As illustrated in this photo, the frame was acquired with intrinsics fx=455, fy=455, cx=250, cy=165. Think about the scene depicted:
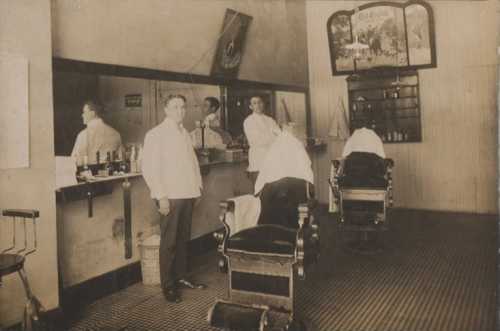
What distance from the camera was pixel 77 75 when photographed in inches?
120

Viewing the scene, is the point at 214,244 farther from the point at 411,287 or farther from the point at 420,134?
the point at 420,134

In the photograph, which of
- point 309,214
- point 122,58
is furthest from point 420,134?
point 122,58

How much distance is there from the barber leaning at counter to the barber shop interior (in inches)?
0.6

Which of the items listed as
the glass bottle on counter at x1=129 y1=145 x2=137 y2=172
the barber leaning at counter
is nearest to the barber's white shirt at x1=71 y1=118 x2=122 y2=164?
the barber leaning at counter

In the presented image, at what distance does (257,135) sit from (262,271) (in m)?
2.35

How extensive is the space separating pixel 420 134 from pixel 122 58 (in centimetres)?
407

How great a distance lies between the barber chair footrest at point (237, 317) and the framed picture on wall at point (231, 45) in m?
2.43

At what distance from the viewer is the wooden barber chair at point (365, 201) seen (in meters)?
4.16

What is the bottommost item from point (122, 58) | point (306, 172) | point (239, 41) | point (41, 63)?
point (306, 172)

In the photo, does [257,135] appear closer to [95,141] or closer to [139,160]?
[139,160]

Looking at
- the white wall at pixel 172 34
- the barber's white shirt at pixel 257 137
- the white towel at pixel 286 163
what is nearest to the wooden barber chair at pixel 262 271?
the white towel at pixel 286 163

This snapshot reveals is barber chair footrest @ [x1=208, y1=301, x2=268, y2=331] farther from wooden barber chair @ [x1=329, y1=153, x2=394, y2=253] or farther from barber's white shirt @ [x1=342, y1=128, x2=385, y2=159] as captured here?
barber's white shirt @ [x1=342, y1=128, x2=385, y2=159]

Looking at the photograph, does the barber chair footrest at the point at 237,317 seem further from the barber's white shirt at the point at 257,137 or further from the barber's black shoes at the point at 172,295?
the barber's white shirt at the point at 257,137

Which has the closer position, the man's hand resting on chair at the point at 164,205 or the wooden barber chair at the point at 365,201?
the man's hand resting on chair at the point at 164,205
